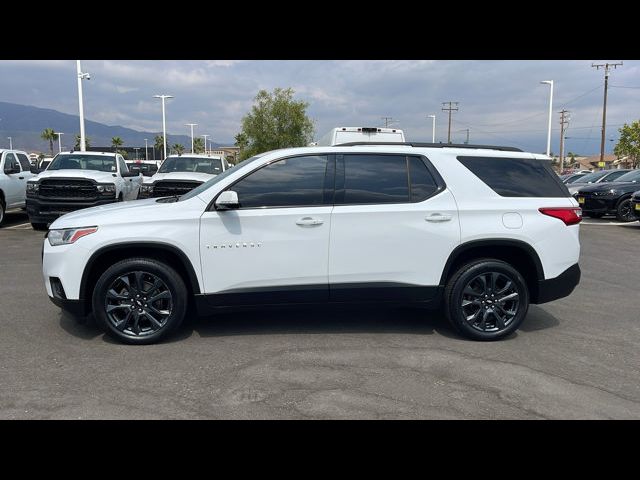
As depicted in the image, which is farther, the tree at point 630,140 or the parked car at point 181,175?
the tree at point 630,140

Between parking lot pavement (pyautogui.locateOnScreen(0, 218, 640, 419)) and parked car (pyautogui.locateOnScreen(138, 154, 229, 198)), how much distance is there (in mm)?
5396

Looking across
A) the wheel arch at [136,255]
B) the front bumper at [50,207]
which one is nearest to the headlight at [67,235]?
the wheel arch at [136,255]

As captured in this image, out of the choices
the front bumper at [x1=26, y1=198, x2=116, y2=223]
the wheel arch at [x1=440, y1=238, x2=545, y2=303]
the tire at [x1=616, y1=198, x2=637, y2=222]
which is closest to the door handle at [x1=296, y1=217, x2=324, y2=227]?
the wheel arch at [x1=440, y1=238, x2=545, y2=303]

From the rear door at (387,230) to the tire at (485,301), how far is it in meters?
0.22

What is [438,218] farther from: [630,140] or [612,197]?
[630,140]

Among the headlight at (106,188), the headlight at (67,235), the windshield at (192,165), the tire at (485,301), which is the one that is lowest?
the tire at (485,301)

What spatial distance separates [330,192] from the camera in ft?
14.8

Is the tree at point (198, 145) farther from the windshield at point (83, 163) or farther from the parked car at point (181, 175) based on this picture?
the parked car at point (181, 175)

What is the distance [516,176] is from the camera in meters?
4.79

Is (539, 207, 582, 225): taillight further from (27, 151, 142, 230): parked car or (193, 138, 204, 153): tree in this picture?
(193, 138, 204, 153): tree

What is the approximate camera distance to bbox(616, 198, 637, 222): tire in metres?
14.6

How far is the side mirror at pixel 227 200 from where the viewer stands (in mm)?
4266
